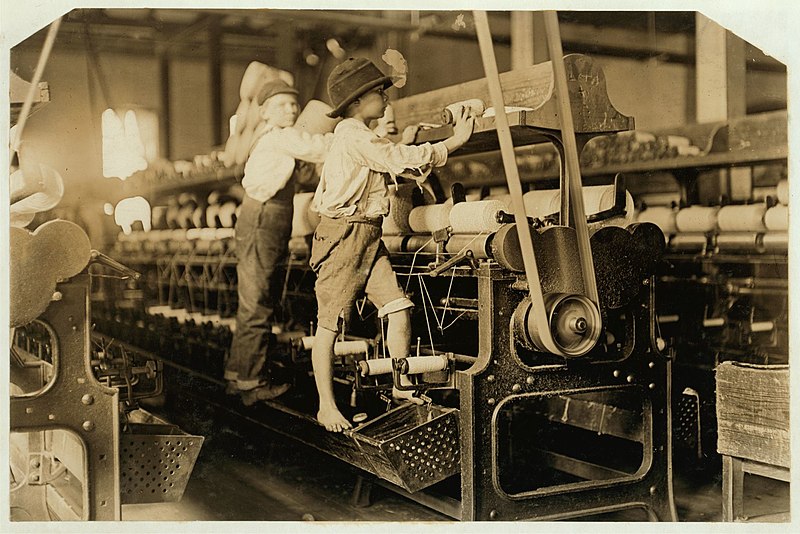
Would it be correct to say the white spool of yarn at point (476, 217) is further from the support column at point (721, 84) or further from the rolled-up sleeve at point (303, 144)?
the support column at point (721, 84)

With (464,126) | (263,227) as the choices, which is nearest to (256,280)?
(263,227)

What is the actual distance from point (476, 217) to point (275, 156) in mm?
869

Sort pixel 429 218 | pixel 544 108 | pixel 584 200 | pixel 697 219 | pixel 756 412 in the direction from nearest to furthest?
pixel 756 412
pixel 544 108
pixel 584 200
pixel 429 218
pixel 697 219

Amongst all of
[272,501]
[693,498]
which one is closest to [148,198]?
[272,501]

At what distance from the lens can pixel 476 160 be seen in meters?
4.66

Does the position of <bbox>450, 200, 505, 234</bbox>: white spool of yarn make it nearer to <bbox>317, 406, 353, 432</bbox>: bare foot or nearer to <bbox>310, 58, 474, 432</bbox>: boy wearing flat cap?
<bbox>310, 58, 474, 432</bbox>: boy wearing flat cap

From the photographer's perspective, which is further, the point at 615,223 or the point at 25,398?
the point at 615,223

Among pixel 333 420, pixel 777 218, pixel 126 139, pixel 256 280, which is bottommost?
pixel 333 420

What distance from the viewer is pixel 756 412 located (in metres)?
Answer: 2.78

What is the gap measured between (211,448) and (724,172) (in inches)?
112

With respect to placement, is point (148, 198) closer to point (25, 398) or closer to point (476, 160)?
point (25, 398)

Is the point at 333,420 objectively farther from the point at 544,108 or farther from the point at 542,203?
the point at 544,108

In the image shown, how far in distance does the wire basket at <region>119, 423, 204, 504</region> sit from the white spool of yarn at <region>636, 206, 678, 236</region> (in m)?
2.34

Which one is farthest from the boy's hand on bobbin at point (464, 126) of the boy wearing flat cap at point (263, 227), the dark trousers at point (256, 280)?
the dark trousers at point (256, 280)
